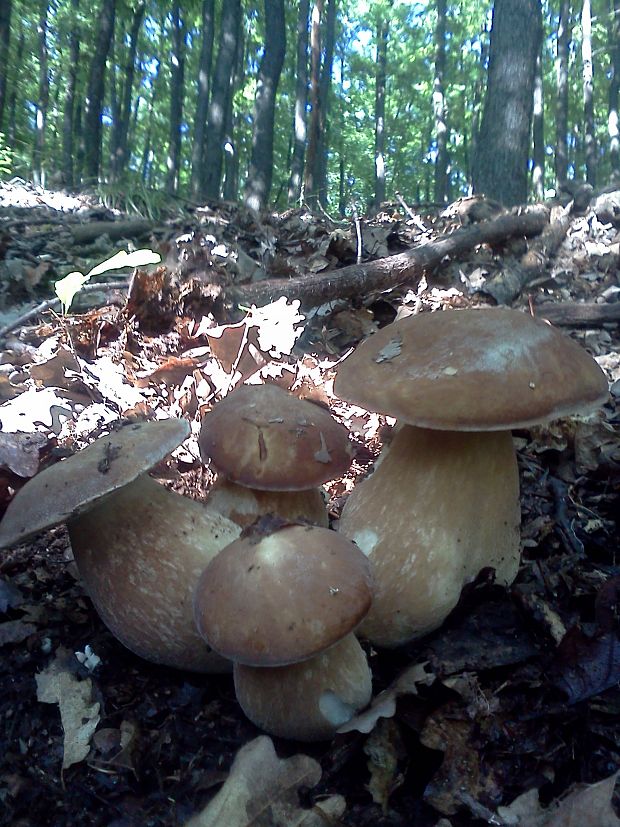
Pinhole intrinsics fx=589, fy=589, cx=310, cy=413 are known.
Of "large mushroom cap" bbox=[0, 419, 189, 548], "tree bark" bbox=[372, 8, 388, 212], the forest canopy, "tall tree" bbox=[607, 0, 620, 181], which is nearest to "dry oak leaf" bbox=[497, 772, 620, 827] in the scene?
"large mushroom cap" bbox=[0, 419, 189, 548]

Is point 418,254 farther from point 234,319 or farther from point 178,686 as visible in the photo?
point 178,686

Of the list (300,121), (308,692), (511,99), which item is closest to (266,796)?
(308,692)

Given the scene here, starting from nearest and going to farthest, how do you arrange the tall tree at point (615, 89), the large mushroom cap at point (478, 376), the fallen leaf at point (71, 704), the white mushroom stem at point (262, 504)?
1. the large mushroom cap at point (478, 376)
2. the fallen leaf at point (71, 704)
3. the white mushroom stem at point (262, 504)
4. the tall tree at point (615, 89)

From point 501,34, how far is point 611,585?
30.0ft

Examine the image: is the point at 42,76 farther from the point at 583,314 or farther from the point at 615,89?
the point at 583,314

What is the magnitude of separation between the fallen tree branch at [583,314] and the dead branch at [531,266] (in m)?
0.54

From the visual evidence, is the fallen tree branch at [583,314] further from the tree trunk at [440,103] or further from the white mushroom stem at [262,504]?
the tree trunk at [440,103]

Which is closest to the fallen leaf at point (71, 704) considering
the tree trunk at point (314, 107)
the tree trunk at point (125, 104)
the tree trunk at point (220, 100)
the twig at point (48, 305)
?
the twig at point (48, 305)

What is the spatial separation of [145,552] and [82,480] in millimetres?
419

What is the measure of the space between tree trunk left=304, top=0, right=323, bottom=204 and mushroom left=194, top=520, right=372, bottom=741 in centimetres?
985

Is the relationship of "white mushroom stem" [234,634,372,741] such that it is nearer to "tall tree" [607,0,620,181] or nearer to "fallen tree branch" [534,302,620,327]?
"fallen tree branch" [534,302,620,327]

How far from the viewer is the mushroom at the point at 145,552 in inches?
77.8

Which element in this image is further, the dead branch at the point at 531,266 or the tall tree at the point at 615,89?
the tall tree at the point at 615,89

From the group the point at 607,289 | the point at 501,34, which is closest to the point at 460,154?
the point at 501,34
